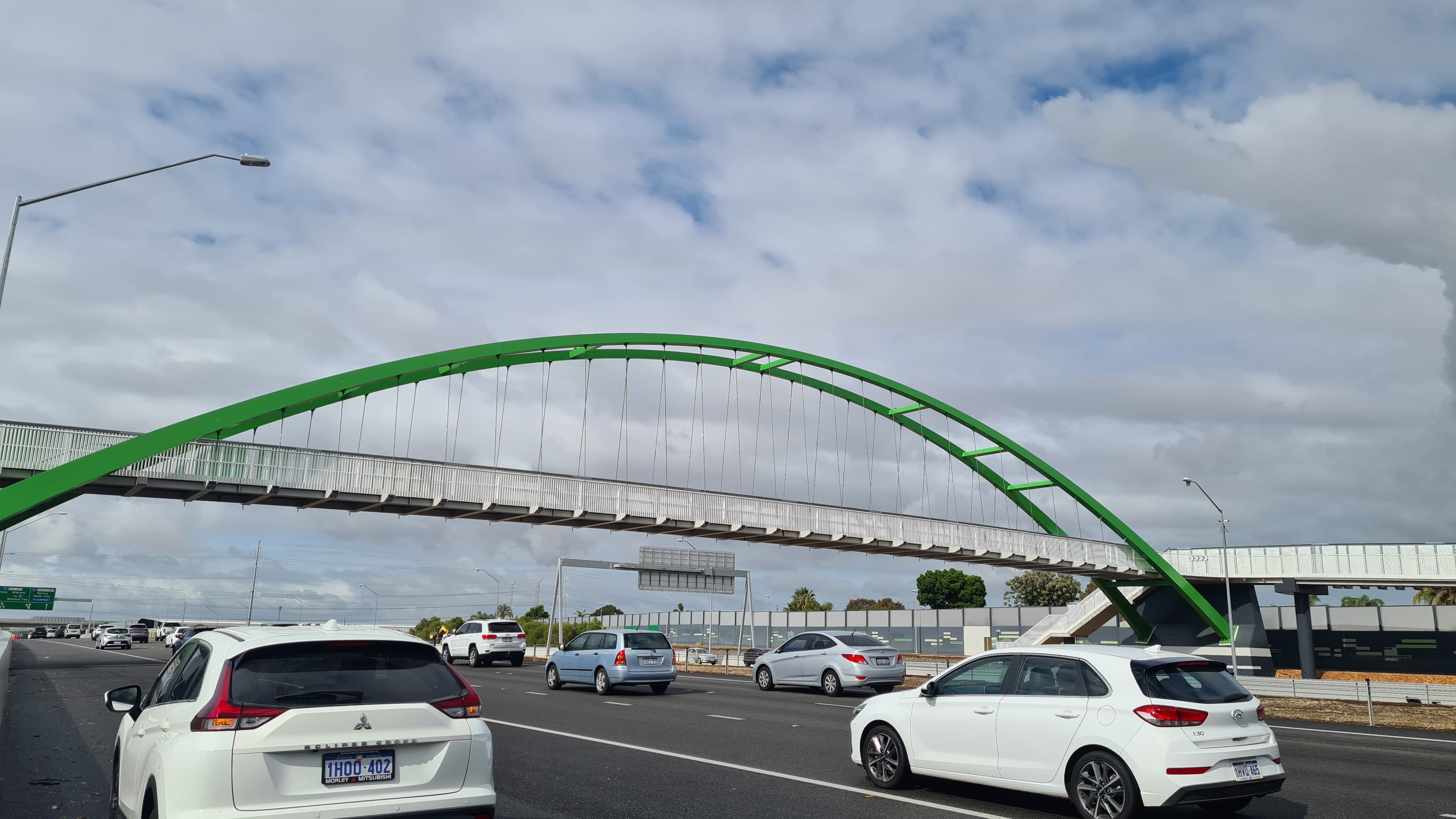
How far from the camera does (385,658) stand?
633cm

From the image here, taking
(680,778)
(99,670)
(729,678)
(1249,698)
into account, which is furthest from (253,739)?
(99,670)

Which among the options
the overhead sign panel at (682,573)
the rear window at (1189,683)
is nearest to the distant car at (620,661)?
Result: the rear window at (1189,683)

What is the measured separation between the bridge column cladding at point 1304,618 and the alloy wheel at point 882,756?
193 ft

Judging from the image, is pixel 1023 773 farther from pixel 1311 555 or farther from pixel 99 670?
pixel 1311 555

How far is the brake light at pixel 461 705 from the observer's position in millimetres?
6172

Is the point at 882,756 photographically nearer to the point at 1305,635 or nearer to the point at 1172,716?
the point at 1172,716

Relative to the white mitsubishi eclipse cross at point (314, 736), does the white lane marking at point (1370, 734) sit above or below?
below

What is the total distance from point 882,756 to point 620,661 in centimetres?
1508

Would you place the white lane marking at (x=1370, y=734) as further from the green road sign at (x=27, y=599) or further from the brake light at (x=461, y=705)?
the green road sign at (x=27, y=599)

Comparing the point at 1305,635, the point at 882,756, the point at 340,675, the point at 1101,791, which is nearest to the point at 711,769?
the point at 882,756

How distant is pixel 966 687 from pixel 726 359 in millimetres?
47729

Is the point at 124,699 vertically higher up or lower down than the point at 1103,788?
higher up

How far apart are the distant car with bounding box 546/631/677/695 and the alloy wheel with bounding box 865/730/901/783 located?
14712 millimetres

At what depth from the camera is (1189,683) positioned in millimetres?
8641
